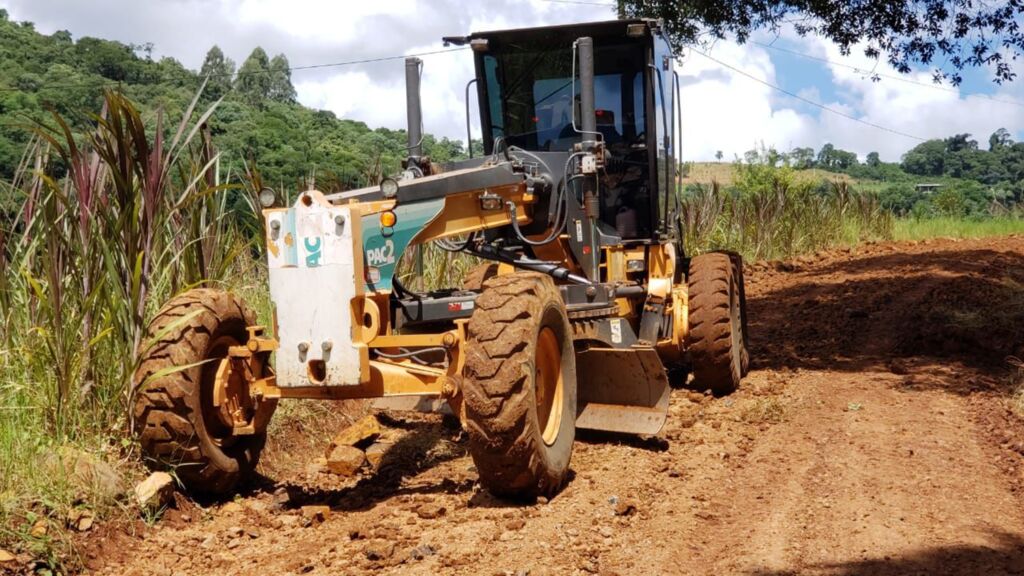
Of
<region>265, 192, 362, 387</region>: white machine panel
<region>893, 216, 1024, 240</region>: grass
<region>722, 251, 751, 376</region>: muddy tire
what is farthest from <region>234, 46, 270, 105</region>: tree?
<region>265, 192, 362, 387</region>: white machine panel

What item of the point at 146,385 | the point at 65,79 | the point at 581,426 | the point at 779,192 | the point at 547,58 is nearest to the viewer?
the point at 146,385

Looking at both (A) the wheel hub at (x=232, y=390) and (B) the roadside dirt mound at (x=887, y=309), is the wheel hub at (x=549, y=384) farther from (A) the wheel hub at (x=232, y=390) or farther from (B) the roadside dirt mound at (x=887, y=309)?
(B) the roadside dirt mound at (x=887, y=309)

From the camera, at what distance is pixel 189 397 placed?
17.8 feet

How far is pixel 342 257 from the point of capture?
5.27 m

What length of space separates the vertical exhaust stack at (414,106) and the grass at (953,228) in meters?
20.3

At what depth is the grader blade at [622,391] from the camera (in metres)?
6.73

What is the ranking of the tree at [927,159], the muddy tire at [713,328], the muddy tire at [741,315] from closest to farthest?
the muddy tire at [713,328]
the muddy tire at [741,315]
the tree at [927,159]

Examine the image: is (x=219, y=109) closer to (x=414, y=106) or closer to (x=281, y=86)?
(x=414, y=106)

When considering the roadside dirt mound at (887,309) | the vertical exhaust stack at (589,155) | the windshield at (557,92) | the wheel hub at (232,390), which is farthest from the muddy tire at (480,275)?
the roadside dirt mound at (887,309)

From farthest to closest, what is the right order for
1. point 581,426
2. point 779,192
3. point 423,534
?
point 779,192 < point 581,426 < point 423,534

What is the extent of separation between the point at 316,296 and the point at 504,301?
91cm

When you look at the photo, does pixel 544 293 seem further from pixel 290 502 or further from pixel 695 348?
pixel 695 348

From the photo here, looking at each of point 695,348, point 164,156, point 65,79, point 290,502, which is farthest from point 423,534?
point 65,79

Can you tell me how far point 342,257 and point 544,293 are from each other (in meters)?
1.05
